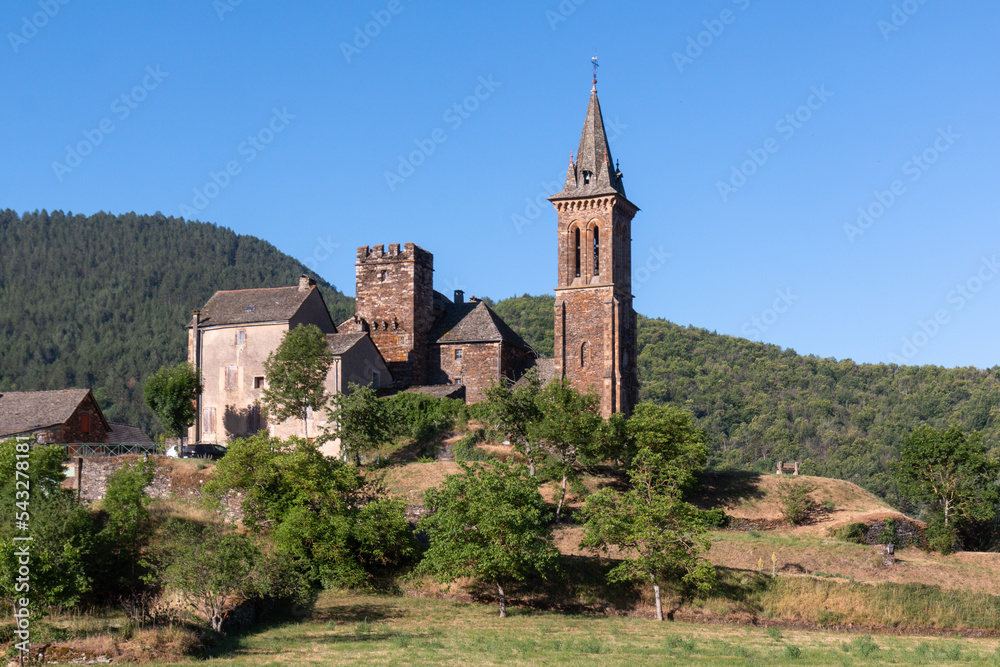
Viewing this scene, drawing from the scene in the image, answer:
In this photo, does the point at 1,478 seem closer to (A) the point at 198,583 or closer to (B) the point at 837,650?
(A) the point at 198,583

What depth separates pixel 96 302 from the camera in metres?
141

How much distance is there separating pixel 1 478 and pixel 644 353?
85893 millimetres

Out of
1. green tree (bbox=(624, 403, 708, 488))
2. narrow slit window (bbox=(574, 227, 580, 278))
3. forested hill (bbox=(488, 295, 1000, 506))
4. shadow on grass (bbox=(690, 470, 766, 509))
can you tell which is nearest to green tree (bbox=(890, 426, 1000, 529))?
shadow on grass (bbox=(690, 470, 766, 509))

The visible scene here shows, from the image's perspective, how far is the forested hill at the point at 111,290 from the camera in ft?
396

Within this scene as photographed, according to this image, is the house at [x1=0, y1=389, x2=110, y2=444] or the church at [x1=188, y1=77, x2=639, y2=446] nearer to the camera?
the house at [x1=0, y1=389, x2=110, y2=444]

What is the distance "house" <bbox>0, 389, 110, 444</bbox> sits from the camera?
50.4m

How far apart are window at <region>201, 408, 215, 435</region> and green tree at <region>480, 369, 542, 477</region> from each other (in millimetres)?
15407

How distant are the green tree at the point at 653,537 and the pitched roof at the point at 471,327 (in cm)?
2304

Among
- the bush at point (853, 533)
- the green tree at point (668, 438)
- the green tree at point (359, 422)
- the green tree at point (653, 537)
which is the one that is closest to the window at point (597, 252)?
the green tree at point (668, 438)

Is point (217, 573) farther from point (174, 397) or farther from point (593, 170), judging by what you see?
point (593, 170)

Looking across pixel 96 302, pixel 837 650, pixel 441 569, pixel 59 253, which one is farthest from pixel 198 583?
pixel 59 253

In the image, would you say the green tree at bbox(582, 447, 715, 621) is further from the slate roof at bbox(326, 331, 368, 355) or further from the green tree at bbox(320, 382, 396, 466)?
the slate roof at bbox(326, 331, 368, 355)

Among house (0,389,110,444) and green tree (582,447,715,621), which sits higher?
house (0,389,110,444)

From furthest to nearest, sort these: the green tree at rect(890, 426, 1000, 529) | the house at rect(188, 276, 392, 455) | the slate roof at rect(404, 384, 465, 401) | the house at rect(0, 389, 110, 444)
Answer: the slate roof at rect(404, 384, 465, 401) → the house at rect(188, 276, 392, 455) → the house at rect(0, 389, 110, 444) → the green tree at rect(890, 426, 1000, 529)
